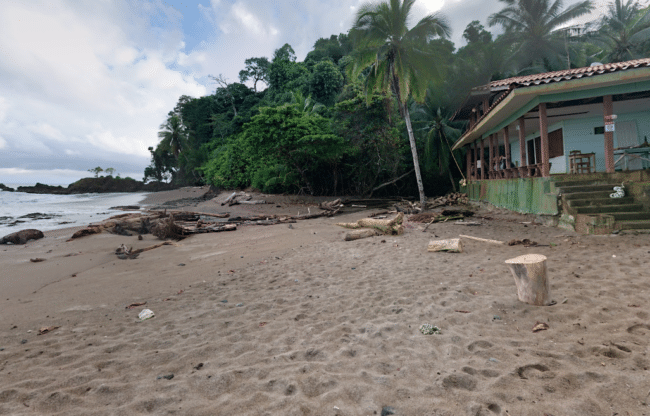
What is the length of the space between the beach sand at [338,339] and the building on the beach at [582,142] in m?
1.64

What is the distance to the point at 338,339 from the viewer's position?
10.4 ft

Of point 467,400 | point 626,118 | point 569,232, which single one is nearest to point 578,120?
point 626,118

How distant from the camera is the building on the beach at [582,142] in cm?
761

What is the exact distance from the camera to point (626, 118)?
11430 mm

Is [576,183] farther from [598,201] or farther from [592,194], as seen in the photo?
[598,201]

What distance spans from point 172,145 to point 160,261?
45577 millimetres

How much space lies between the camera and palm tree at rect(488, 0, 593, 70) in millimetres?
26781

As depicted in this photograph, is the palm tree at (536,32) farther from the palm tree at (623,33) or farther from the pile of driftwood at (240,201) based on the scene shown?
the pile of driftwood at (240,201)

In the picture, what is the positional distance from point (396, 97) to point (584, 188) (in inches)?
576

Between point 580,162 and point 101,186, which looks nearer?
point 580,162

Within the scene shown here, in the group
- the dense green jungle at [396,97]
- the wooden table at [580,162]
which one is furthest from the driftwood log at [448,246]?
the dense green jungle at [396,97]

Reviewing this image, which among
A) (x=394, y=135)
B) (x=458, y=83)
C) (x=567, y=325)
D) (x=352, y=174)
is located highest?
(x=458, y=83)

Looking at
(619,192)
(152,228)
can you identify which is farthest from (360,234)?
(152,228)

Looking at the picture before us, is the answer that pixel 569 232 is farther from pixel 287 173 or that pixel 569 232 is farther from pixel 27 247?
pixel 287 173
